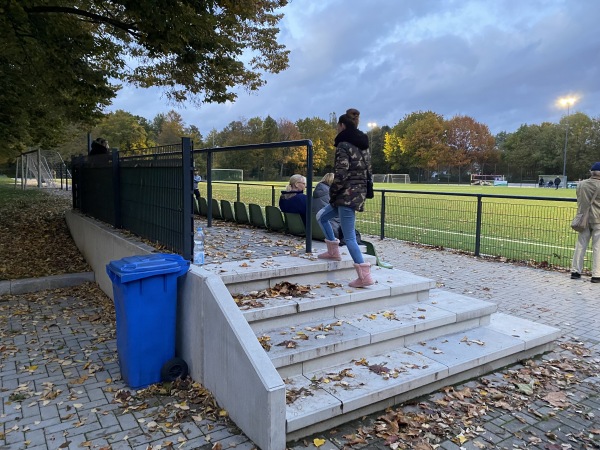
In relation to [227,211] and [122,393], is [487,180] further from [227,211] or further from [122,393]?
[122,393]

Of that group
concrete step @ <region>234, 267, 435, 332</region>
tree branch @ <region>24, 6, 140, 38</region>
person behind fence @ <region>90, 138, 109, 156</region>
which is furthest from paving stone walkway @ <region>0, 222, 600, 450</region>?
tree branch @ <region>24, 6, 140, 38</region>

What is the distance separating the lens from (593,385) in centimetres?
395

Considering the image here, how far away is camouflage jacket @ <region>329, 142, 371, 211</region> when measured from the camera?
476 centimetres

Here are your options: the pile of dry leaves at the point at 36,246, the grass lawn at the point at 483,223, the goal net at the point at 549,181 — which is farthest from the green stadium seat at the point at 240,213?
the goal net at the point at 549,181

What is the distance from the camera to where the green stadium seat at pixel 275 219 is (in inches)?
304

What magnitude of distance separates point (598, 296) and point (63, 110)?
595 inches

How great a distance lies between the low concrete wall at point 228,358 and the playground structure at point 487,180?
7036 centimetres

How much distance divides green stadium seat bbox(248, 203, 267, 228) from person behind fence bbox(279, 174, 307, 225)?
4.01 feet

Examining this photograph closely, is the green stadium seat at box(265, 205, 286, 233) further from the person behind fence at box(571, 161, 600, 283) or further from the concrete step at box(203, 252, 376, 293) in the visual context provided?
the person behind fence at box(571, 161, 600, 283)

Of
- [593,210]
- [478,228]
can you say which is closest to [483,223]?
[478,228]

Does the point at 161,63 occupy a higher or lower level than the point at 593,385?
higher

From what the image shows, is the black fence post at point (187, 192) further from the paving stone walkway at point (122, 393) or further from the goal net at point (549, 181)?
the goal net at point (549, 181)

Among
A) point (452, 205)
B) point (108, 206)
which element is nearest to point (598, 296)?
point (452, 205)

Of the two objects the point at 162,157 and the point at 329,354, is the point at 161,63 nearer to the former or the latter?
the point at 162,157
